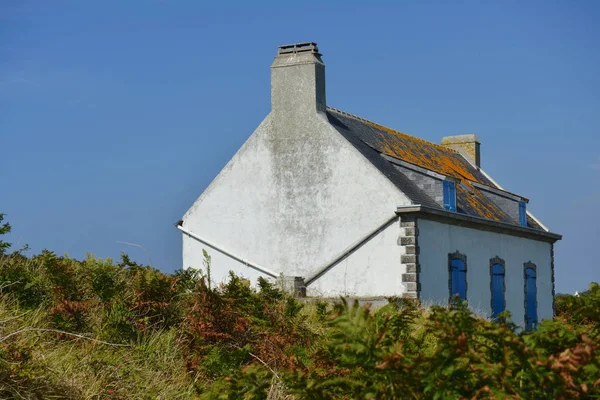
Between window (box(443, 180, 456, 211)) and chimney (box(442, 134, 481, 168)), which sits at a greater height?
chimney (box(442, 134, 481, 168))

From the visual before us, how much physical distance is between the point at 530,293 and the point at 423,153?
227 inches

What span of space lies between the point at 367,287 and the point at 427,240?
77.7 inches

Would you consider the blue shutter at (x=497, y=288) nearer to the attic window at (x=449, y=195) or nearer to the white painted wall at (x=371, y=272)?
the attic window at (x=449, y=195)

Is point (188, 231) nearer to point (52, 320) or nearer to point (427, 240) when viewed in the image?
point (427, 240)

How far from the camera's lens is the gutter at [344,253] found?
23.5 m

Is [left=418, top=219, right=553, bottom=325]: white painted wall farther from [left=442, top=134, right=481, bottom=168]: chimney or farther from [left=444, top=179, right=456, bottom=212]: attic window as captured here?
[left=442, top=134, right=481, bottom=168]: chimney

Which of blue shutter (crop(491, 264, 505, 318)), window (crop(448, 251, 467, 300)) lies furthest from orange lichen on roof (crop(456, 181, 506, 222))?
window (crop(448, 251, 467, 300))

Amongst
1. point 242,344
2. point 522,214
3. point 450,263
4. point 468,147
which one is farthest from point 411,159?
point 242,344

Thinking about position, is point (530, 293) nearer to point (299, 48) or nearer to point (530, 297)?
point (530, 297)

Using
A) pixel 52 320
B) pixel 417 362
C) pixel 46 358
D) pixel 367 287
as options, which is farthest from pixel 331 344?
pixel 367 287

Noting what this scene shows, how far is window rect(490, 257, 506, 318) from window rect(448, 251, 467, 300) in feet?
6.28

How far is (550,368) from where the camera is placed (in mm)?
5348

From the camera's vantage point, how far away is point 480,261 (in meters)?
26.8

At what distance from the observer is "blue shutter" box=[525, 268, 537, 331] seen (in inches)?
1179
